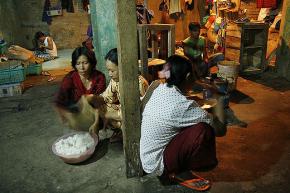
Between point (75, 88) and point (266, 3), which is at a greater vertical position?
point (266, 3)

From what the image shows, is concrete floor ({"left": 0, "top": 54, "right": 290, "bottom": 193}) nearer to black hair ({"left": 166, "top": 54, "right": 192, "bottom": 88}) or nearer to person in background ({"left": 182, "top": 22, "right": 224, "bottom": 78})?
person in background ({"left": 182, "top": 22, "right": 224, "bottom": 78})

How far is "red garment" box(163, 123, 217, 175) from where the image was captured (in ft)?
8.62

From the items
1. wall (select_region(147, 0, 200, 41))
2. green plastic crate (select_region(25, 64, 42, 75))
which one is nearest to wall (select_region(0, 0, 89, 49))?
green plastic crate (select_region(25, 64, 42, 75))

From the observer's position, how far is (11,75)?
638cm

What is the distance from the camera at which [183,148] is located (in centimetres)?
267

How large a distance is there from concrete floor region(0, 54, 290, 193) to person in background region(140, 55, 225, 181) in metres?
0.41

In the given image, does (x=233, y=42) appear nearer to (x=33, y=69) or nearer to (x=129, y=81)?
(x=129, y=81)

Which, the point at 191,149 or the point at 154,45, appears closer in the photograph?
the point at 191,149

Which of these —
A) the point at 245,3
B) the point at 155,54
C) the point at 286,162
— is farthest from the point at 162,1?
the point at 286,162

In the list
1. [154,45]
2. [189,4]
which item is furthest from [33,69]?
[189,4]

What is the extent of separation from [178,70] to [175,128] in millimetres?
593

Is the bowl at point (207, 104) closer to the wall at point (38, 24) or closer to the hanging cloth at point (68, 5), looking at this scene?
the wall at point (38, 24)

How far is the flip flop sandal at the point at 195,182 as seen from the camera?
2936mm

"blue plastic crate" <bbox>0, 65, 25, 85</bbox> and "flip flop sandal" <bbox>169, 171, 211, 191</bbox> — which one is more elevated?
"blue plastic crate" <bbox>0, 65, 25, 85</bbox>
